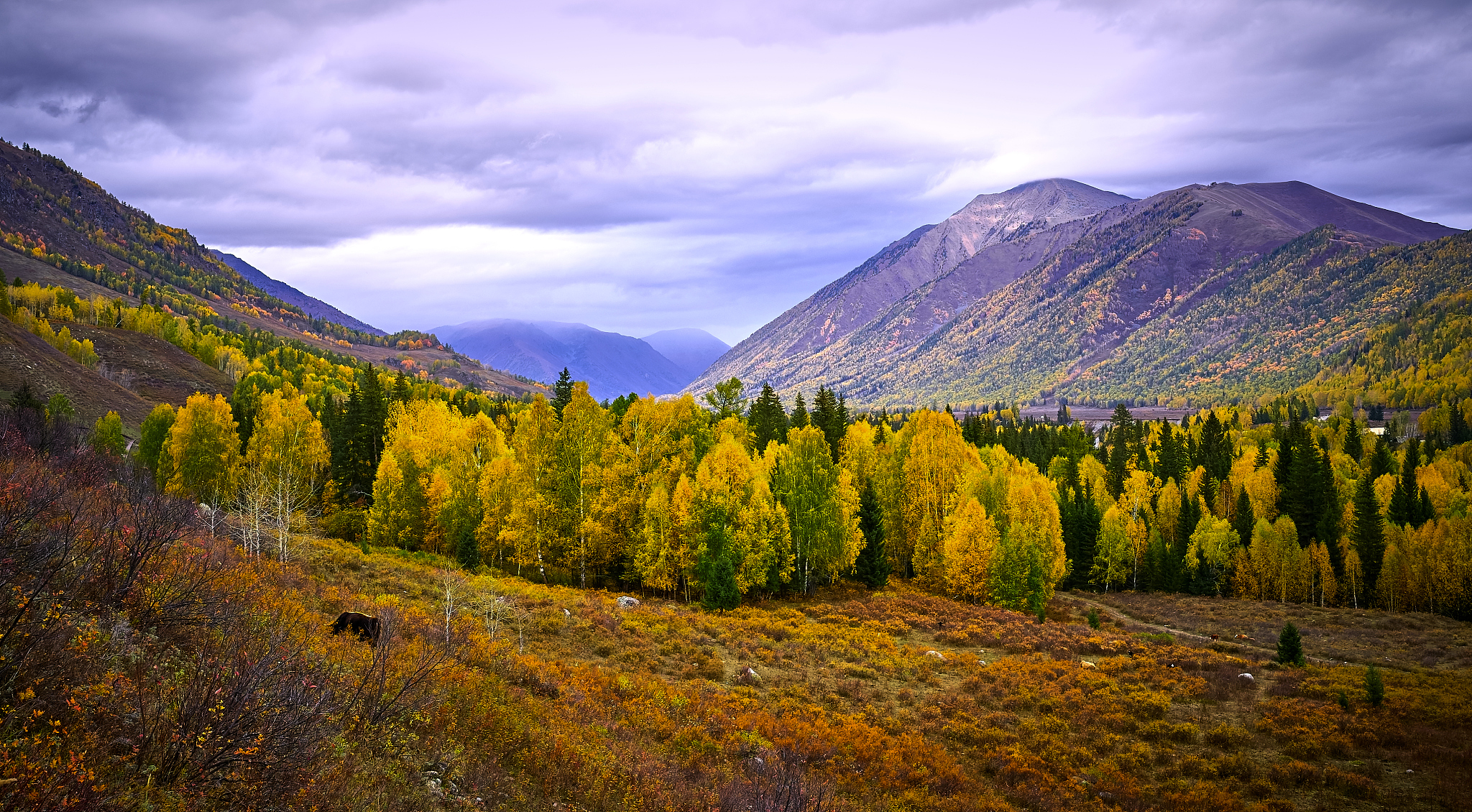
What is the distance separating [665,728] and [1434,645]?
66.1 m

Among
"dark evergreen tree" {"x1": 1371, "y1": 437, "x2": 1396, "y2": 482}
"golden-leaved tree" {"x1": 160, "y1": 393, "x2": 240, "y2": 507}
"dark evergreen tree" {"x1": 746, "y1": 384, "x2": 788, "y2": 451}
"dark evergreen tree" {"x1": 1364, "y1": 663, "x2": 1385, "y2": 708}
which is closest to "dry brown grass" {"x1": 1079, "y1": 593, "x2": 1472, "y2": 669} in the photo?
"dark evergreen tree" {"x1": 1364, "y1": 663, "x2": 1385, "y2": 708}

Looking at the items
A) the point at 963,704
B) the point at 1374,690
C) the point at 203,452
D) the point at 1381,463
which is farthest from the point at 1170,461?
the point at 203,452

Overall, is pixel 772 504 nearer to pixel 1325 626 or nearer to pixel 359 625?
pixel 359 625

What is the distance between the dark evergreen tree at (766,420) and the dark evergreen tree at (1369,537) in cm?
6578

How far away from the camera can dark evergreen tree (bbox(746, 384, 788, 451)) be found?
218ft

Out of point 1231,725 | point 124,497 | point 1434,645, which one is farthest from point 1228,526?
point 124,497

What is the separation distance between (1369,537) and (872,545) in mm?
64923

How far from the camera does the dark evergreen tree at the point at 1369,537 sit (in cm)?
7588

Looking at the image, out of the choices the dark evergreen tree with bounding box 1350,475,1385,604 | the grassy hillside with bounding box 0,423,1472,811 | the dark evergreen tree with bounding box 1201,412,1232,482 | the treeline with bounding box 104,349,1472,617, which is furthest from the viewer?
the dark evergreen tree with bounding box 1201,412,1232,482

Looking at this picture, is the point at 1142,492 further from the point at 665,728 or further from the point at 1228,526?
the point at 665,728

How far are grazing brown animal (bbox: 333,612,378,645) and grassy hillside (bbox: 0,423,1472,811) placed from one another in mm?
745

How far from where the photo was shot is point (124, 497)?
23359 mm

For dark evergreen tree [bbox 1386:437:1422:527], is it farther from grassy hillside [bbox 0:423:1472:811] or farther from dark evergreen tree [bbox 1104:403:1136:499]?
grassy hillside [bbox 0:423:1472:811]

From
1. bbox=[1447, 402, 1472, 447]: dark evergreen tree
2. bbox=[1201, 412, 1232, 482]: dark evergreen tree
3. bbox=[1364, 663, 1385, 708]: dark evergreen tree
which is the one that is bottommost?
bbox=[1364, 663, 1385, 708]: dark evergreen tree
